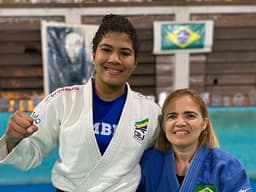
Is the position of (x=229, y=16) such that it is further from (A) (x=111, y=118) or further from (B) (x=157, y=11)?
(A) (x=111, y=118)

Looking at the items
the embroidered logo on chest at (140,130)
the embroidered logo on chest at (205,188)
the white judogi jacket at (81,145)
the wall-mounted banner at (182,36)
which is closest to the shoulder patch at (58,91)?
the white judogi jacket at (81,145)

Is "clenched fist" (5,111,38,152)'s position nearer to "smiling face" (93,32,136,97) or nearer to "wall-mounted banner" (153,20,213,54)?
"smiling face" (93,32,136,97)

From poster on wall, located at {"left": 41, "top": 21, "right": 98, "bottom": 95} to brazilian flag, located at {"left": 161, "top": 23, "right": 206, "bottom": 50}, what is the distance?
30.7 inches

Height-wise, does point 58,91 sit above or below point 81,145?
above

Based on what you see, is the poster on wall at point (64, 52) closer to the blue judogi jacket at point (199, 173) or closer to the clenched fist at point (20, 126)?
the blue judogi jacket at point (199, 173)

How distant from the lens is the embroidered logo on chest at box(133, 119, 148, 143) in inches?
42.0

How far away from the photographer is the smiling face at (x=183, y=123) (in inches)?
42.6

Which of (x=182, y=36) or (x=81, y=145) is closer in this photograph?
(x=81, y=145)

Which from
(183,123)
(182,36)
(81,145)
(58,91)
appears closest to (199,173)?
(183,123)

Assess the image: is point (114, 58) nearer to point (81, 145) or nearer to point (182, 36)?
point (81, 145)

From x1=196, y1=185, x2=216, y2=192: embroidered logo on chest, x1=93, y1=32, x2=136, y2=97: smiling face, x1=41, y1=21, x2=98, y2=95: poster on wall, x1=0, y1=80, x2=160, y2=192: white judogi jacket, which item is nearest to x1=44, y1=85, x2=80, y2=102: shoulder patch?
x1=0, y1=80, x2=160, y2=192: white judogi jacket

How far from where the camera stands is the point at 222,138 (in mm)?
2588

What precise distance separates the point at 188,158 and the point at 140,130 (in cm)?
21

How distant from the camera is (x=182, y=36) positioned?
358cm
